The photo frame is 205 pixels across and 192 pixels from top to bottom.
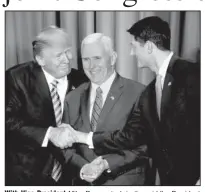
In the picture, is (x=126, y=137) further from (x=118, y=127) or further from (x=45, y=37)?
(x=45, y=37)

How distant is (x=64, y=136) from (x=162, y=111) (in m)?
0.56

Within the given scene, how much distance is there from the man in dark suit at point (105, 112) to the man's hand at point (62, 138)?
47mm

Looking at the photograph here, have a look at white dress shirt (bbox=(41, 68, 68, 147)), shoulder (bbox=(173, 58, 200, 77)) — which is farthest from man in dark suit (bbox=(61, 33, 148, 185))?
shoulder (bbox=(173, 58, 200, 77))

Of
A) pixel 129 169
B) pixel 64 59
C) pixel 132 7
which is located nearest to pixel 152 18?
pixel 132 7

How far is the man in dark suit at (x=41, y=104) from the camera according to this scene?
5.83ft

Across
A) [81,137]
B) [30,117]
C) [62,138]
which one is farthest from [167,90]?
[30,117]

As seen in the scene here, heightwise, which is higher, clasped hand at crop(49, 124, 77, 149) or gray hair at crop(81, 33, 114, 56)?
gray hair at crop(81, 33, 114, 56)

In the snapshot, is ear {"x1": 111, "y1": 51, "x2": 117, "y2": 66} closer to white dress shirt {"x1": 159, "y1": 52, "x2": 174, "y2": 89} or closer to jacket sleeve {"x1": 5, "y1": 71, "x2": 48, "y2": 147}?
white dress shirt {"x1": 159, "y1": 52, "x2": 174, "y2": 89}

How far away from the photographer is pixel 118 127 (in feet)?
5.71

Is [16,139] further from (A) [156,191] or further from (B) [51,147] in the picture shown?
(A) [156,191]

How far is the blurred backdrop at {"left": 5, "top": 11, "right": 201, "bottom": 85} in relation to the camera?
175 centimetres

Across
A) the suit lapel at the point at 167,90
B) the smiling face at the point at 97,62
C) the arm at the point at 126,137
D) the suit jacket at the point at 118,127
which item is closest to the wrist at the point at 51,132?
the suit jacket at the point at 118,127

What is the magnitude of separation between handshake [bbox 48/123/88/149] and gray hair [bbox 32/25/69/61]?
440 mm

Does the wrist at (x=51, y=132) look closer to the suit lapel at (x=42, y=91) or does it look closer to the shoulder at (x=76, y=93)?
the suit lapel at (x=42, y=91)
